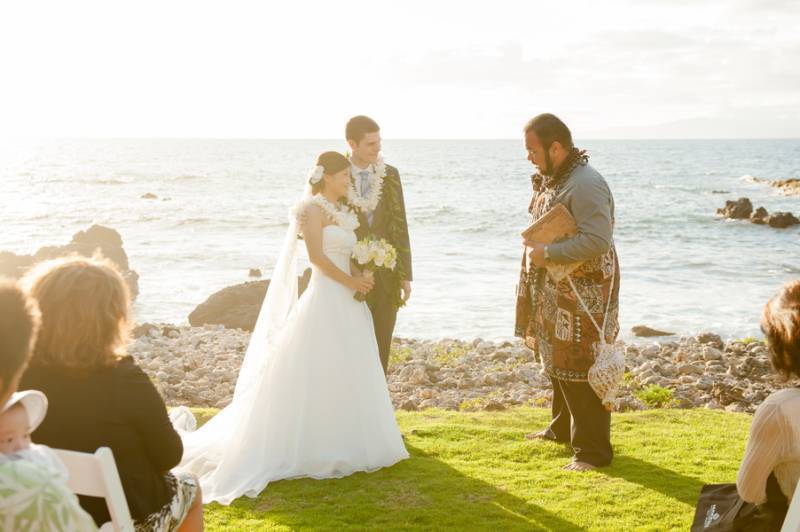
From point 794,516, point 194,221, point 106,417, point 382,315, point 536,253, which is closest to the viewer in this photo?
point 794,516

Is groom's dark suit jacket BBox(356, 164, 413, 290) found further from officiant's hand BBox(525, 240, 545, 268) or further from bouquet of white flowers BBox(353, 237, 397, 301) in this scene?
officiant's hand BBox(525, 240, 545, 268)

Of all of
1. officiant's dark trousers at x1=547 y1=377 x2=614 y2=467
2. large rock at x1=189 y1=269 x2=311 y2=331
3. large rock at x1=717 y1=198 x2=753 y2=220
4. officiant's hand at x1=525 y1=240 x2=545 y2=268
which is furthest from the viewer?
large rock at x1=717 y1=198 x2=753 y2=220

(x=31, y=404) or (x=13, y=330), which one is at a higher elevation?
(x=13, y=330)

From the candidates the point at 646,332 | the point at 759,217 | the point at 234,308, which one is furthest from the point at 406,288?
the point at 759,217

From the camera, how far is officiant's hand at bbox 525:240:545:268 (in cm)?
582

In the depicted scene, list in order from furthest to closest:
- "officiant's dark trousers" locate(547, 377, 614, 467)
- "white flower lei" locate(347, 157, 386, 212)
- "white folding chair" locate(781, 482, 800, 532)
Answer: "white flower lei" locate(347, 157, 386, 212) < "officiant's dark trousers" locate(547, 377, 614, 467) < "white folding chair" locate(781, 482, 800, 532)

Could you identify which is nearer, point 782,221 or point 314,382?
point 314,382

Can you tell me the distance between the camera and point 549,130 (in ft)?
18.8

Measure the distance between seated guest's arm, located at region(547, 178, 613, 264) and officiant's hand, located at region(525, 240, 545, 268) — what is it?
0.14 metres

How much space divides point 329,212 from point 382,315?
1.02 metres

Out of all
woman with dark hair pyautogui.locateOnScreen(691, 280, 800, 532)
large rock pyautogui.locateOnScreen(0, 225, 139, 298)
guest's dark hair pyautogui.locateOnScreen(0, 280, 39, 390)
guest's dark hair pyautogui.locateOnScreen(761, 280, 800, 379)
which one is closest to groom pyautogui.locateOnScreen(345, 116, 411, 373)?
woman with dark hair pyautogui.locateOnScreen(691, 280, 800, 532)

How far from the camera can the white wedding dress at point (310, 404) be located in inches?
230

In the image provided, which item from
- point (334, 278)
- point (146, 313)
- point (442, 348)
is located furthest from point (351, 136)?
point (146, 313)

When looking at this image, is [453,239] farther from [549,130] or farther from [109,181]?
[109,181]
